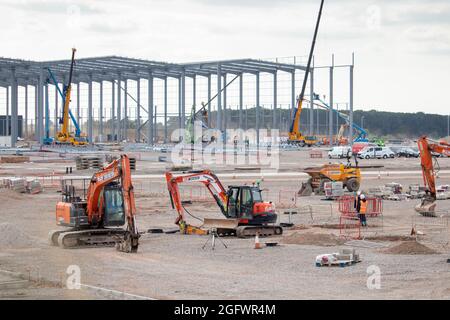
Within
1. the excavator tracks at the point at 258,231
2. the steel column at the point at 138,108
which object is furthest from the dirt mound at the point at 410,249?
the steel column at the point at 138,108

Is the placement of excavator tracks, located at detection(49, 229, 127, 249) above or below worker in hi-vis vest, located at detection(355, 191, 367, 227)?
below

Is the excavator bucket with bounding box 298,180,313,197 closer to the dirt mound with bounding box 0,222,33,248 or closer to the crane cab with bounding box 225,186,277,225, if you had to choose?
the crane cab with bounding box 225,186,277,225

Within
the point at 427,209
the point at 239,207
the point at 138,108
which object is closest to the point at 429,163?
the point at 427,209

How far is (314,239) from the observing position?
26516mm

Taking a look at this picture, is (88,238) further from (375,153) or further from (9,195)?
(375,153)

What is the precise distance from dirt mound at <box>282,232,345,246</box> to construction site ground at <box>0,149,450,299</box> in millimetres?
31

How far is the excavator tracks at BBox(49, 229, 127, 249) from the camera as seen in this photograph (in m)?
25.6

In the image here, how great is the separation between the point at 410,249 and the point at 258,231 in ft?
19.1

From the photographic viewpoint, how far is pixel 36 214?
Result: 36094 millimetres

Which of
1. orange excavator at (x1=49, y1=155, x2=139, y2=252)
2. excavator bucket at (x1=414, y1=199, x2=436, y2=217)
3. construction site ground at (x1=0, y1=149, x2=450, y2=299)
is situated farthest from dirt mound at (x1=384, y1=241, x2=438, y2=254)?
excavator bucket at (x1=414, y1=199, x2=436, y2=217)

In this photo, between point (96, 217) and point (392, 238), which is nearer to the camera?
point (96, 217)

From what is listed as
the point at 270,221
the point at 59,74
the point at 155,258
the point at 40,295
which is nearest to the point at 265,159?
the point at 59,74

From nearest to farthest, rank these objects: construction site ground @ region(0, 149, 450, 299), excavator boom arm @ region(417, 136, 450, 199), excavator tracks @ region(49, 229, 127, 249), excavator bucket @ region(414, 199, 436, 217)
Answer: construction site ground @ region(0, 149, 450, 299) < excavator tracks @ region(49, 229, 127, 249) < excavator bucket @ region(414, 199, 436, 217) < excavator boom arm @ region(417, 136, 450, 199)
